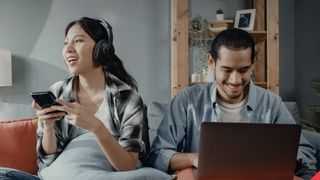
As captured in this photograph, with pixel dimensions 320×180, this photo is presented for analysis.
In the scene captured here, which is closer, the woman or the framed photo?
the woman

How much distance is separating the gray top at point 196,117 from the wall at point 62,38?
1.67m

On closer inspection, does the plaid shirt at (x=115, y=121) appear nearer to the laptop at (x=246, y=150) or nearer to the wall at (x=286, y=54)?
the laptop at (x=246, y=150)

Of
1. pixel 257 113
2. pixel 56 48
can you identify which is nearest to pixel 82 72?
pixel 257 113

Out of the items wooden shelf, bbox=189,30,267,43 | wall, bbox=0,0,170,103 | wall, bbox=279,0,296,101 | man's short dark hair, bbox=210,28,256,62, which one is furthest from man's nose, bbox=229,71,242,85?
wall, bbox=279,0,296,101

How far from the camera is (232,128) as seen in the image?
1.03m

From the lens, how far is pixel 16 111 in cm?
232

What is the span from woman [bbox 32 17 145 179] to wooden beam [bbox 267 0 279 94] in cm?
193

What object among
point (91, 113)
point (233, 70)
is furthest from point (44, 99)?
point (233, 70)

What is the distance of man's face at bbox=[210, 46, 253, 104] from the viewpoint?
4.77 feet

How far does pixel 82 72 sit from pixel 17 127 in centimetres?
63

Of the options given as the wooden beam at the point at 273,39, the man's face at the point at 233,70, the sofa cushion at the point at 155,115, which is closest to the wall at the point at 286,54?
the wooden beam at the point at 273,39

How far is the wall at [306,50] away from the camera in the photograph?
302 centimetres

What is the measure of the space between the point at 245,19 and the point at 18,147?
2.22 meters

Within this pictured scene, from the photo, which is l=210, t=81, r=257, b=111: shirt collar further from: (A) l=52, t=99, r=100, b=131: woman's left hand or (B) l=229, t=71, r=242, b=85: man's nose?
(A) l=52, t=99, r=100, b=131: woman's left hand
